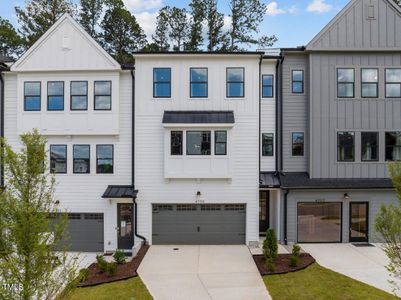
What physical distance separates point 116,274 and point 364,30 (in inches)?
615

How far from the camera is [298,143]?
15.7 m

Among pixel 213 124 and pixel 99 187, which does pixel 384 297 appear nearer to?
pixel 213 124

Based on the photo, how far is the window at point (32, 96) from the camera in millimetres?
15148

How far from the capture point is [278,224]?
595 inches

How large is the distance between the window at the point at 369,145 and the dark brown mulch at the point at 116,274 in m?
11.8

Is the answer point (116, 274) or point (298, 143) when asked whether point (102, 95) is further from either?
point (298, 143)

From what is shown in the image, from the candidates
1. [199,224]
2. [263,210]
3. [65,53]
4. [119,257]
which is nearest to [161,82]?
[65,53]

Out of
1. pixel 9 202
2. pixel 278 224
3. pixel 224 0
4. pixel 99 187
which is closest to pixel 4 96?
pixel 99 187

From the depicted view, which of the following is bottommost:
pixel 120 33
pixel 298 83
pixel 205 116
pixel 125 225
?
pixel 125 225

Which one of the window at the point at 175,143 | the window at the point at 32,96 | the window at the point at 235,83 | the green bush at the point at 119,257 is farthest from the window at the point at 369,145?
the window at the point at 32,96

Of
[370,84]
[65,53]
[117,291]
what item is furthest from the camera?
[370,84]

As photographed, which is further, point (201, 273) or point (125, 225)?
point (125, 225)

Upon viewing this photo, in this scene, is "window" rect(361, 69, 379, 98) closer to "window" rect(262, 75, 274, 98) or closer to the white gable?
"window" rect(262, 75, 274, 98)

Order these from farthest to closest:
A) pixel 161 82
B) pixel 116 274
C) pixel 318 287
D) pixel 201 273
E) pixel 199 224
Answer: pixel 199 224 < pixel 161 82 < pixel 201 273 < pixel 116 274 < pixel 318 287
